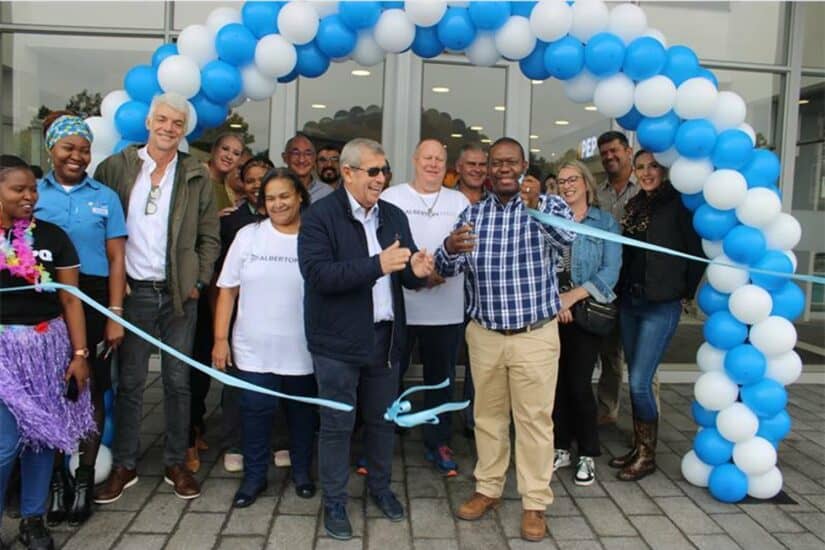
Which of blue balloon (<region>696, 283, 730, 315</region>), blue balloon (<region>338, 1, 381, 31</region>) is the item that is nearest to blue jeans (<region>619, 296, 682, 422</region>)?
blue balloon (<region>696, 283, 730, 315</region>)

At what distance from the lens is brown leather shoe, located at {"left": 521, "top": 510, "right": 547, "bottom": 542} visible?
10.5 ft

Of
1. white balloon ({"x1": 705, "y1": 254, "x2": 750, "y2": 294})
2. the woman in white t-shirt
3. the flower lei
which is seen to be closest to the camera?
the flower lei

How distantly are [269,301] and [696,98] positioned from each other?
92.0 inches

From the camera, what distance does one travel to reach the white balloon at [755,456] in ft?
11.8

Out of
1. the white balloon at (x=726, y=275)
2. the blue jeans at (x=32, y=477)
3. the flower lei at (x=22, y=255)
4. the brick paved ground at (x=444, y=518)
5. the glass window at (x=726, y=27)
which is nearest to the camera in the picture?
the flower lei at (x=22, y=255)

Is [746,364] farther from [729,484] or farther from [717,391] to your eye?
[729,484]

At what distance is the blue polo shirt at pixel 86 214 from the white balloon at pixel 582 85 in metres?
2.38

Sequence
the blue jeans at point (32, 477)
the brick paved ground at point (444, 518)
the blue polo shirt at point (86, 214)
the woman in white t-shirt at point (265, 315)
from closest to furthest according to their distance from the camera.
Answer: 1. the blue jeans at point (32, 477)
2. the blue polo shirt at point (86, 214)
3. the brick paved ground at point (444, 518)
4. the woman in white t-shirt at point (265, 315)

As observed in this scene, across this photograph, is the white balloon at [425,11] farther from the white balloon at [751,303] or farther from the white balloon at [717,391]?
the white balloon at [717,391]

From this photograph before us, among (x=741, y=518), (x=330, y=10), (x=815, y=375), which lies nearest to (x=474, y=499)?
(x=741, y=518)

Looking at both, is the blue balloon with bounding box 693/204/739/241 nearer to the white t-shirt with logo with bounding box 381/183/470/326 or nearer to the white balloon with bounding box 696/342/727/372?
the white balloon with bounding box 696/342/727/372

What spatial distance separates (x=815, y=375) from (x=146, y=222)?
6168 millimetres

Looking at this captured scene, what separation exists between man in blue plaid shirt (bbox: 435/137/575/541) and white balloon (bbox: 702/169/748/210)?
2.65ft

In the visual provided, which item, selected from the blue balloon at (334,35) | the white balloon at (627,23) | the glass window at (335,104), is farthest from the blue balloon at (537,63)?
the glass window at (335,104)
